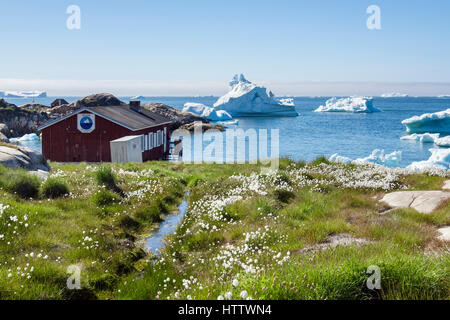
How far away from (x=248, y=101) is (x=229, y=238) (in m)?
105

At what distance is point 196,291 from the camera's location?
5672 mm

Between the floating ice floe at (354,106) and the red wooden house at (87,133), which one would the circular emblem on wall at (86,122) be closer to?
the red wooden house at (87,133)

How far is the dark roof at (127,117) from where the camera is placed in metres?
30.1

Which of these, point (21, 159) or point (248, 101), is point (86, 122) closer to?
point (21, 159)

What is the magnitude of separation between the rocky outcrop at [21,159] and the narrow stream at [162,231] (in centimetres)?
759

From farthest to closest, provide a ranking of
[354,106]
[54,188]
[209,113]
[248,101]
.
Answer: [354,106] → [248,101] → [209,113] → [54,188]

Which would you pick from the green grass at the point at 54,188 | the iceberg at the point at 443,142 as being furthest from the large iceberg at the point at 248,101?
the green grass at the point at 54,188

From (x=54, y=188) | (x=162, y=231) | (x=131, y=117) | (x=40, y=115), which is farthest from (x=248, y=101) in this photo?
(x=162, y=231)

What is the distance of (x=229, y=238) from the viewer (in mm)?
9750
